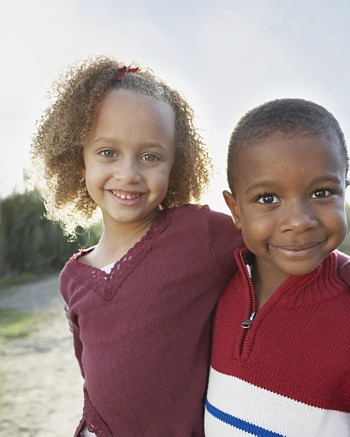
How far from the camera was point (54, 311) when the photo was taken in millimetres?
6711

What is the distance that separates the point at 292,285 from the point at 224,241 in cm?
37

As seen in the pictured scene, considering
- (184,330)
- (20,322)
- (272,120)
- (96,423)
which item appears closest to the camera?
(272,120)

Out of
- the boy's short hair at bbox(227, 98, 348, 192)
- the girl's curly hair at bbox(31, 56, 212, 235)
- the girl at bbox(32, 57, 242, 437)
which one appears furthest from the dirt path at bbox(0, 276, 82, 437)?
the boy's short hair at bbox(227, 98, 348, 192)

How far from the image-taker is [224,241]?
2145 millimetres

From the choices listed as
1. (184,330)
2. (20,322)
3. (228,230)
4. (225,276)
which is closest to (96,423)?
(184,330)

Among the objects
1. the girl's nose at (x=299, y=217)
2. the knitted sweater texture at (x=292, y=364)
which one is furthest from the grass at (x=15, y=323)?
the girl's nose at (x=299, y=217)

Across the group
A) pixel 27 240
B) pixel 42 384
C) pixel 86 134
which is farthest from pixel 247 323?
pixel 27 240

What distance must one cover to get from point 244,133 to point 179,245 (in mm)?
477

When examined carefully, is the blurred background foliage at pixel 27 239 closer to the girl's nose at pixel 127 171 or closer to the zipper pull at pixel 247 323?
the girl's nose at pixel 127 171

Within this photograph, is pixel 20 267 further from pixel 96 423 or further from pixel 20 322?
pixel 96 423

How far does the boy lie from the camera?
5.69 feet

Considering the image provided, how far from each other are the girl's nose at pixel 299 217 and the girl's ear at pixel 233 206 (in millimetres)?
243

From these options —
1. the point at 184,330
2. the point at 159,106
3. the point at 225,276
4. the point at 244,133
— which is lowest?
the point at 184,330

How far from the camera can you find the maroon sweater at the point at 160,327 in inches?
81.2
